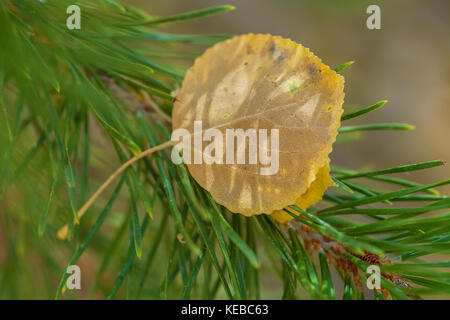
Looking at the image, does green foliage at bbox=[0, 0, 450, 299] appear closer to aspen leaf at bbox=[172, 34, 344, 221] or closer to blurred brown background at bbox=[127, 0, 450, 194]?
aspen leaf at bbox=[172, 34, 344, 221]

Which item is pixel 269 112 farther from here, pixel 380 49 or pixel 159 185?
pixel 380 49

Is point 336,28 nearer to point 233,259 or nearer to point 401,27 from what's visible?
point 401,27

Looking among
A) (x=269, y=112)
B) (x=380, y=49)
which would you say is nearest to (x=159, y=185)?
(x=269, y=112)

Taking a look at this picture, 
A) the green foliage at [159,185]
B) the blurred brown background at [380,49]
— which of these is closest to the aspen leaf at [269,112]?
the green foliage at [159,185]

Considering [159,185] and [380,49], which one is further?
[380,49]

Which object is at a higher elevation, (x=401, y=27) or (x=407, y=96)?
(x=401, y=27)

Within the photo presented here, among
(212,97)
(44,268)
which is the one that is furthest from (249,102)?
(44,268)
